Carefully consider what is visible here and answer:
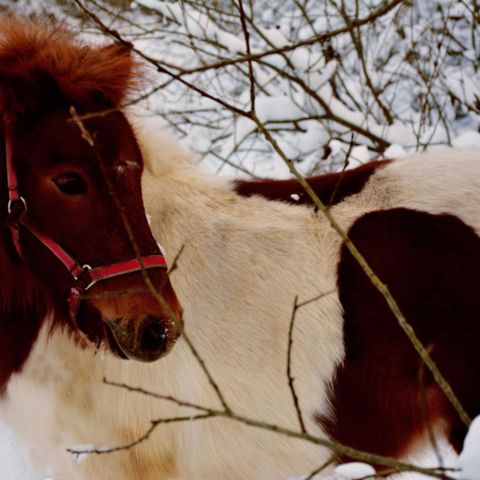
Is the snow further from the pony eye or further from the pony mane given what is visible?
the pony eye

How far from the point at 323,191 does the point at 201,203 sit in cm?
46

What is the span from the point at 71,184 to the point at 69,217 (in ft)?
0.34

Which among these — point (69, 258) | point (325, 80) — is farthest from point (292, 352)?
point (325, 80)

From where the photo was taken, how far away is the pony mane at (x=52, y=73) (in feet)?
7.90

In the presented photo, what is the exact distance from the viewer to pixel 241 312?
2658mm

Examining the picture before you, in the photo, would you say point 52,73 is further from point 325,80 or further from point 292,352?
point 325,80

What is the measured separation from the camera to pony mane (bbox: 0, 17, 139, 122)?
241 cm

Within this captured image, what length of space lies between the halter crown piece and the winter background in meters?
1.60

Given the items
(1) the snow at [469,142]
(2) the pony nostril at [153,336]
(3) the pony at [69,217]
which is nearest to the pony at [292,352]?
(3) the pony at [69,217]

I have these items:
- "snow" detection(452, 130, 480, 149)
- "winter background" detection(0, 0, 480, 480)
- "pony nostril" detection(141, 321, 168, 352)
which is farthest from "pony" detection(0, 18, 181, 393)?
"snow" detection(452, 130, 480, 149)

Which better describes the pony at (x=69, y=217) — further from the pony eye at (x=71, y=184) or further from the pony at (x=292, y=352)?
the pony at (x=292, y=352)

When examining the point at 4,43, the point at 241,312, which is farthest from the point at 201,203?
the point at 4,43

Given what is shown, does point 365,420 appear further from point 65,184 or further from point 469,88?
point 469,88

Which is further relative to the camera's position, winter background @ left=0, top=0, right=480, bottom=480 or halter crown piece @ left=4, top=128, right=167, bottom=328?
winter background @ left=0, top=0, right=480, bottom=480
